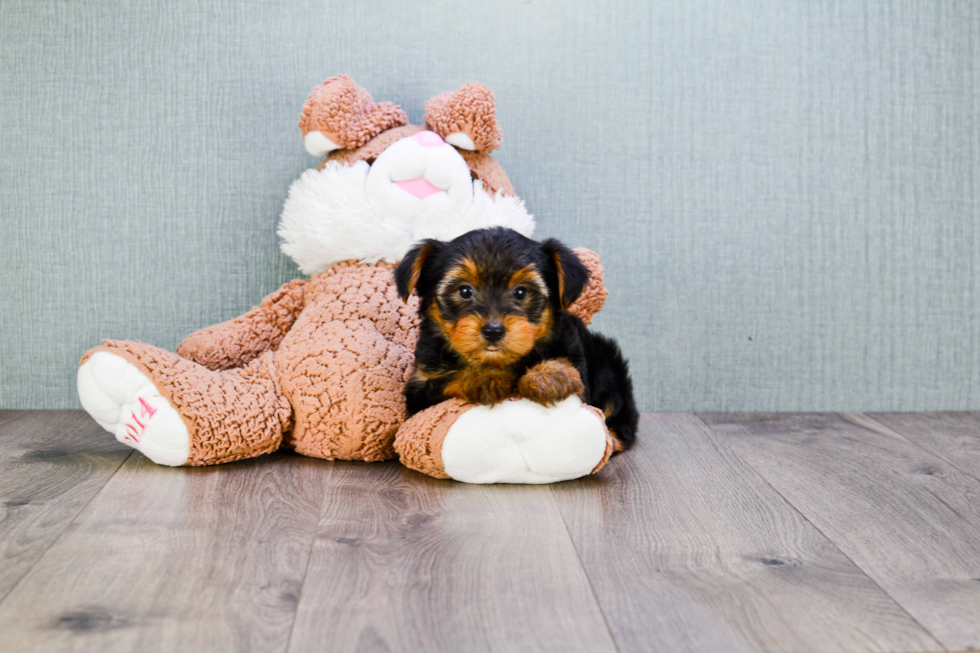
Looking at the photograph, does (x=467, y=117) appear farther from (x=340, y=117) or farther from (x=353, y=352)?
(x=353, y=352)

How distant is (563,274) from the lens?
6.64 feet

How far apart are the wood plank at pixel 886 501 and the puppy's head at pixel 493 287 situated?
81 centimetres

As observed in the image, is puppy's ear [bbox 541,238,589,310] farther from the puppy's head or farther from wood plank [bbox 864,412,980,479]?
wood plank [bbox 864,412,980,479]

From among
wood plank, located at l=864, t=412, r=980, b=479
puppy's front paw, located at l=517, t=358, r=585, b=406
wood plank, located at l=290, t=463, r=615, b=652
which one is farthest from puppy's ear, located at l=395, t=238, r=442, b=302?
wood plank, located at l=864, t=412, r=980, b=479

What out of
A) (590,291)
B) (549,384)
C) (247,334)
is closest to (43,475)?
(247,334)

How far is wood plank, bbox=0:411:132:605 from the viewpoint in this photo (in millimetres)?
1671

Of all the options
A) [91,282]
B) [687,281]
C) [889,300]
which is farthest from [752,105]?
[91,282]

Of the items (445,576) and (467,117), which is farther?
(467,117)

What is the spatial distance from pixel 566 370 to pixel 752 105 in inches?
59.2

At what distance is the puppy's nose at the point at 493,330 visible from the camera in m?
1.88

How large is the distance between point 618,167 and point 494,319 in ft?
4.14

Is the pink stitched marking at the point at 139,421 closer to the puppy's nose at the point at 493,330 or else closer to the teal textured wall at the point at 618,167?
the teal textured wall at the point at 618,167

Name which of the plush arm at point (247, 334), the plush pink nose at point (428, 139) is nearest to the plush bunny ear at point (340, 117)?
the plush pink nose at point (428, 139)

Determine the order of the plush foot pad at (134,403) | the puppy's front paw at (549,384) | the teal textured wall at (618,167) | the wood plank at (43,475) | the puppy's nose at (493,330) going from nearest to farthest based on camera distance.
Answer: the wood plank at (43,475) < the puppy's nose at (493,330) < the puppy's front paw at (549,384) < the plush foot pad at (134,403) < the teal textured wall at (618,167)
